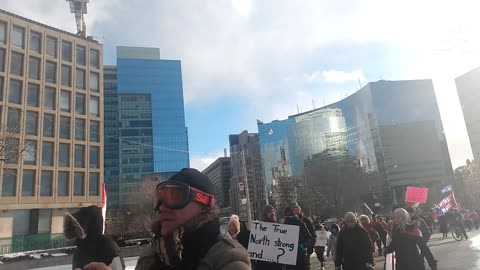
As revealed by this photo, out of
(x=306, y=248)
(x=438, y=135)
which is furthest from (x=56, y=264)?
(x=438, y=135)

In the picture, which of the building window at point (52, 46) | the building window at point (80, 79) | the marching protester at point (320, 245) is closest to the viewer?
the marching protester at point (320, 245)

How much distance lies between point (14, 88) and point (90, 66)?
10.8 meters

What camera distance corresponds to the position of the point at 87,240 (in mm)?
4312

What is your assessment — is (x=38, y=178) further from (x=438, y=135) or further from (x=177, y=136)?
(x=438, y=135)

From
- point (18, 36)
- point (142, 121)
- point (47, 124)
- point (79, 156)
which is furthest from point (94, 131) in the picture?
point (142, 121)

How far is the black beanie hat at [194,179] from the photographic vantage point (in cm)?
218

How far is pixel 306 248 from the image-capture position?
897 cm

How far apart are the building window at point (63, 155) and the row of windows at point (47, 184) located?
1097mm

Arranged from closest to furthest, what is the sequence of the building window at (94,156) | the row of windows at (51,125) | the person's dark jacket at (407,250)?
the person's dark jacket at (407,250)
the row of windows at (51,125)
the building window at (94,156)

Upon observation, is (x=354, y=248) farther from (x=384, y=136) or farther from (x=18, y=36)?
(x=384, y=136)

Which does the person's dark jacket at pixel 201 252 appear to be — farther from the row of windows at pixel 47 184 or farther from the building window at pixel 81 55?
the building window at pixel 81 55

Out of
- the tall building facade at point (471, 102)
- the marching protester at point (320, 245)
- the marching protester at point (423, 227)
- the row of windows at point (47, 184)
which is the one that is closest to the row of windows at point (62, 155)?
the row of windows at point (47, 184)

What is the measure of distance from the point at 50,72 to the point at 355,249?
52.0 meters

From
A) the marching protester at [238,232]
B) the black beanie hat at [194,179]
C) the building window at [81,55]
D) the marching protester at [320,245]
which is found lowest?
the marching protester at [320,245]
